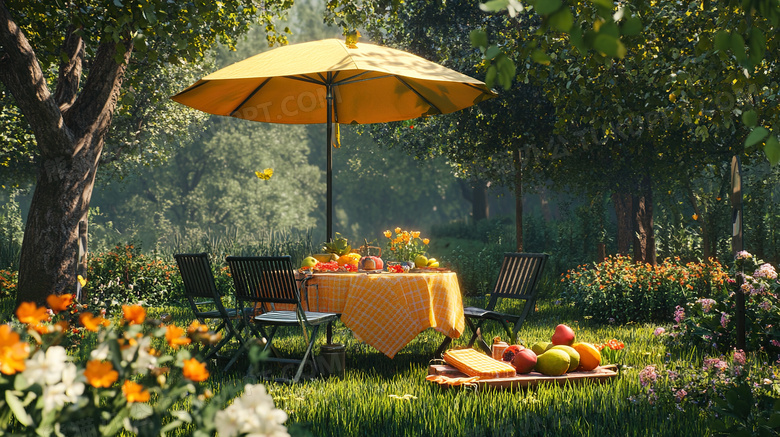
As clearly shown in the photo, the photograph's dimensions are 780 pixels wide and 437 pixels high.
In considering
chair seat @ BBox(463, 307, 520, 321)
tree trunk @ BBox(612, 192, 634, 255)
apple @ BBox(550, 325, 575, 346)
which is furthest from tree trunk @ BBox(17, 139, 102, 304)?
tree trunk @ BBox(612, 192, 634, 255)

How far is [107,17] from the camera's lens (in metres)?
6.36

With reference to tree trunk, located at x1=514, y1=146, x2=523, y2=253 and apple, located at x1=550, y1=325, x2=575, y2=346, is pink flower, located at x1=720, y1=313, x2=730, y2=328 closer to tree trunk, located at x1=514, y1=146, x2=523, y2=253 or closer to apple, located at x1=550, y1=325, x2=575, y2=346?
apple, located at x1=550, y1=325, x2=575, y2=346

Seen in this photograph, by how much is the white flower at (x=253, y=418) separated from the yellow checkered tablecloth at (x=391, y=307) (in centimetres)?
352

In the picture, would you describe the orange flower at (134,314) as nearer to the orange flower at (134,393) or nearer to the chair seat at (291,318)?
the orange flower at (134,393)

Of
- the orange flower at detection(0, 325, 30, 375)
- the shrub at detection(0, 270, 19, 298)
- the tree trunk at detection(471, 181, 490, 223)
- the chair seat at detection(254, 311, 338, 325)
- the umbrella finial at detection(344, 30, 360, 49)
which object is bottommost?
the shrub at detection(0, 270, 19, 298)

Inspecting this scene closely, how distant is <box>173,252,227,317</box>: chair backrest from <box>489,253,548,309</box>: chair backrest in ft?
8.34

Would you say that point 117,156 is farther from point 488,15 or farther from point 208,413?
point 208,413

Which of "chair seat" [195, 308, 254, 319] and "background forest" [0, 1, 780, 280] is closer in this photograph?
"chair seat" [195, 308, 254, 319]

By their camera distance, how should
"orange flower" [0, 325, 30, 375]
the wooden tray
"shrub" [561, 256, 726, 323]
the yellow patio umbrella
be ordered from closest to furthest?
"orange flower" [0, 325, 30, 375] → the wooden tray → the yellow patio umbrella → "shrub" [561, 256, 726, 323]

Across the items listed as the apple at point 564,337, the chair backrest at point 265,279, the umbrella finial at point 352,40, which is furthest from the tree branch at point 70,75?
the apple at point 564,337

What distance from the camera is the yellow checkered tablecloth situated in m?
5.00

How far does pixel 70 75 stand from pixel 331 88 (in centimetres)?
344

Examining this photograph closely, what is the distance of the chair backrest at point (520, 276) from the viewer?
585cm

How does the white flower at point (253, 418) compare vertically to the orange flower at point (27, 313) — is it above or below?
below
